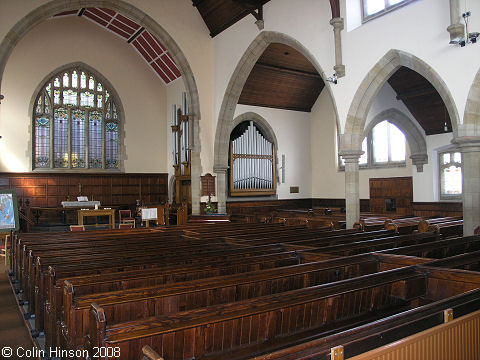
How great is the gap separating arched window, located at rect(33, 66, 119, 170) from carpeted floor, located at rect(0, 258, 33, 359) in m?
9.08

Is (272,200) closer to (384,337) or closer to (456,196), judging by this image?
(456,196)

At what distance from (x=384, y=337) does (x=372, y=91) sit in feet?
22.6

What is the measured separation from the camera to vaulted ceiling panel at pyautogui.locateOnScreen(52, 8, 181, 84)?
1293cm

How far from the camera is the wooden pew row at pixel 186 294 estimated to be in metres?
2.18

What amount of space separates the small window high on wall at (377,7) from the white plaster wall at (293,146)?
6.39 metres

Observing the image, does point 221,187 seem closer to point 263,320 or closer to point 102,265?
point 102,265

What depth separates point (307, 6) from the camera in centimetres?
896

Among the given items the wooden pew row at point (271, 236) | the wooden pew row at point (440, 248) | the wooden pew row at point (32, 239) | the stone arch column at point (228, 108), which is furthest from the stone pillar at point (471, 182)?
the stone arch column at point (228, 108)

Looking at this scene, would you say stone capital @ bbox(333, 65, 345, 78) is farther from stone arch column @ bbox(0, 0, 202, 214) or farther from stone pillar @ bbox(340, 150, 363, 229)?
stone arch column @ bbox(0, 0, 202, 214)

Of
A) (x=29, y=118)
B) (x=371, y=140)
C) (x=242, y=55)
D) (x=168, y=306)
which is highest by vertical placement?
(x=242, y=55)

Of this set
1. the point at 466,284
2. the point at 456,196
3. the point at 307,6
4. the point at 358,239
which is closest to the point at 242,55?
the point at 307,6

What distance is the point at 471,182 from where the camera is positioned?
243 inches

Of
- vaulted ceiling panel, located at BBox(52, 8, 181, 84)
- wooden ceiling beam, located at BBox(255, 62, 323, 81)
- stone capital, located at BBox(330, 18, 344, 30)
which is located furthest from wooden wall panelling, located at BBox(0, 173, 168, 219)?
stone capital, located at BBox(330, 18, 344, 30)

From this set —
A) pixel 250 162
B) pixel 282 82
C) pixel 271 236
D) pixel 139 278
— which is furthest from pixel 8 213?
pixel 282 82
